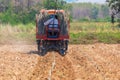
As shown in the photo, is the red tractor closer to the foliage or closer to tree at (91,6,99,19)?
the foliage

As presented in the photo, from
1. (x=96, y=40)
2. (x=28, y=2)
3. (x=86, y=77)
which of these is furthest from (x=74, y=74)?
(x=28, y=2)

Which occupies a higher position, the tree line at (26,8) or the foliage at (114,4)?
the foliage at (114,4)

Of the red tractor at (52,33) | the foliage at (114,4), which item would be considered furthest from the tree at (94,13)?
the red tractor at (52,33)

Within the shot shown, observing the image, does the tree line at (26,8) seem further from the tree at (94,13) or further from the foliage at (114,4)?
the tree at (94,13)

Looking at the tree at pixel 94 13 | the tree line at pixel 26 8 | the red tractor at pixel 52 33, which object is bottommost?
the tree at pixel 94 13

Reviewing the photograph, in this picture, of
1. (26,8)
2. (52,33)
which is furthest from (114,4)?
(26,8)

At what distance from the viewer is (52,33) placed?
2509 centimetres

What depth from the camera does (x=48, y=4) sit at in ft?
213

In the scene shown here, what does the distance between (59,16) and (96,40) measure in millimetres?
14468

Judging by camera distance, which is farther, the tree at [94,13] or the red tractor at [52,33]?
the tree at [94,13]

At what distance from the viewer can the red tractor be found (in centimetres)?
2459

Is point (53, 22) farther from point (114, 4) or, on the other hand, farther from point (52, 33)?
point (114, 4)

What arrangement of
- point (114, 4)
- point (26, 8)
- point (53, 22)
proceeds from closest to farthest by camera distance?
point (53, 22)
point (114, 4)
point (26, 8)

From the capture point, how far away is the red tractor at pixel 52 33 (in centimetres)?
2459
